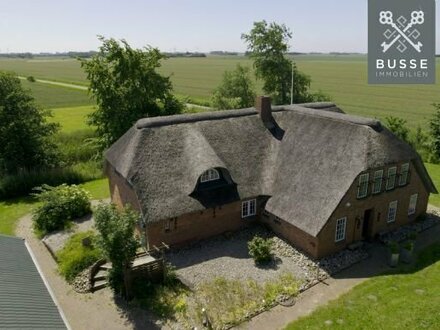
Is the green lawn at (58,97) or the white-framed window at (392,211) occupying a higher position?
the green lawn at (58,97)

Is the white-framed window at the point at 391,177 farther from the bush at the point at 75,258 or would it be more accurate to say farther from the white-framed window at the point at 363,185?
the bush at the point at 75,258

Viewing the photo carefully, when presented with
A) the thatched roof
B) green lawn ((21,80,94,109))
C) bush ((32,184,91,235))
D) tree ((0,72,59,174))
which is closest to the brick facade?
the thatched roof

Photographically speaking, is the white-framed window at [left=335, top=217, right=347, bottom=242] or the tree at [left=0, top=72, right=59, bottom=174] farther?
the tree at [left=0, top=72, right=59, bottom=174]

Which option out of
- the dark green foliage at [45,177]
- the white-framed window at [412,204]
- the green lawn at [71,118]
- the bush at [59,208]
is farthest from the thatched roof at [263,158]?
the green lawn at [71,118]

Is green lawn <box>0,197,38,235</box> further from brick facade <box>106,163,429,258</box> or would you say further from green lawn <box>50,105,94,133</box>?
green lawn <box>50,105,94,133</box>

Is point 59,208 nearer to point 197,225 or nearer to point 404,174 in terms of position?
point 197,225

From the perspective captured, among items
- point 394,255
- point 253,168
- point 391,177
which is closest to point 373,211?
point 391,177

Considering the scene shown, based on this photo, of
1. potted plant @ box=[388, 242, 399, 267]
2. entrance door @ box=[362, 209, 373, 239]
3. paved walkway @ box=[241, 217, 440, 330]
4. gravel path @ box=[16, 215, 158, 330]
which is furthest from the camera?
entrance door @ box=[362, 209, 373, 239]
